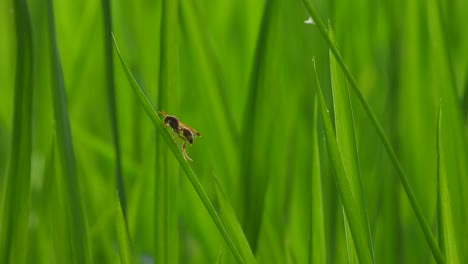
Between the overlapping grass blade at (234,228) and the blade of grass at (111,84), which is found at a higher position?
the blade of grass at (111,84)

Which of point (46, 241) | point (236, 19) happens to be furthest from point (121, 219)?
point (236, 19)

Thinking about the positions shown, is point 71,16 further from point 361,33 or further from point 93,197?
point 361,33

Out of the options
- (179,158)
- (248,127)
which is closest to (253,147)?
(248,127)

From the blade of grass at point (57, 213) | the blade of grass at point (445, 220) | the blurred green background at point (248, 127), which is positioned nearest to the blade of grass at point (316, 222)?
the blurred green background at point (248, 127)

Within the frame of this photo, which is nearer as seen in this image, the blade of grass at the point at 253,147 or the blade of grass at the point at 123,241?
the blade of grass at the point at 123,241

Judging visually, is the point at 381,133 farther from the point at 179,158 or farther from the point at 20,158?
the point at 20,158

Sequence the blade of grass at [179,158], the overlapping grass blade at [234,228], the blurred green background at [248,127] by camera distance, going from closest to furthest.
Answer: the blade of grass at [179,158], the overlapping grass blade at [234,228], the blurred green background at [248,127]

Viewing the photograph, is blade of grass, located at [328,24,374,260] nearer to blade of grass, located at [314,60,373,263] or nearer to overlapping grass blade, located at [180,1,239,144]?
blade of grass, located at [314,60,373,263]

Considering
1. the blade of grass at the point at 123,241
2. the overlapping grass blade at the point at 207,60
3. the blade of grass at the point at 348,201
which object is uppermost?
the overlapping grass blade at the point at 207,60

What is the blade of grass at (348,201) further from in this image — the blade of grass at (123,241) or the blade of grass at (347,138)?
the blade of grass at (123,241)
